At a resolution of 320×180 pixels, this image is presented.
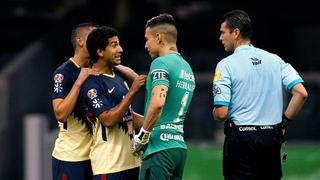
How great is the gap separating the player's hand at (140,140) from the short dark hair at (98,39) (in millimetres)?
818

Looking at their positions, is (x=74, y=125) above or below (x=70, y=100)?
below

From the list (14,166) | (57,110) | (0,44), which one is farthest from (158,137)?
(0,44)

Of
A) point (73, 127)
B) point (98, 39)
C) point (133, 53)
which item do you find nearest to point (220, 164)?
point (73, 127)

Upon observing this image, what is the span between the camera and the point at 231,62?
806 centimetres

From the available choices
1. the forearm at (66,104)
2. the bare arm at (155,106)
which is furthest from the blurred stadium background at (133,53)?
the bare arm at (155,106)

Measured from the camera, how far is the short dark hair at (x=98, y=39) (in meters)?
8.06

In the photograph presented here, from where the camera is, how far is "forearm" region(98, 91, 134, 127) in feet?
25.6

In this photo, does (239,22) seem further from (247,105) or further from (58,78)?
(58,78)

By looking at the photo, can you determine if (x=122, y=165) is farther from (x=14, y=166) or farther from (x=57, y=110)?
(x=14, y=166)

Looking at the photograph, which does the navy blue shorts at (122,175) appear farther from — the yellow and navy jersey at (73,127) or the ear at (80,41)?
the ear at (80,41)

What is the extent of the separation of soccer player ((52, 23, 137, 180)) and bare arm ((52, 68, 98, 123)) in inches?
2.0

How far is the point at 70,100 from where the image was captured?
322 inches

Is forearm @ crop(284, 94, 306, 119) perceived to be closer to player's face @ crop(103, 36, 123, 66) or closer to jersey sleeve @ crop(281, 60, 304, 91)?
jersey sleeve @ crop(281, 60, 304, 91)

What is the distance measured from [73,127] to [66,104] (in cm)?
39
